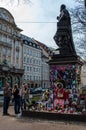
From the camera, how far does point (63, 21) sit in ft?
51.0

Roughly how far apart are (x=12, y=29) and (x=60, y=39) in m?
71.7

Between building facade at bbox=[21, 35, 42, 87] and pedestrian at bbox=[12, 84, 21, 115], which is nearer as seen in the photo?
pedestrian at bbox=[12, 84, 21, 115]

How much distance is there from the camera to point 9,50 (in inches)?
3374

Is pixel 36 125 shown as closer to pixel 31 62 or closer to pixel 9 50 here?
pixel 9 50

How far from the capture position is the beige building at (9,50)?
7981cm

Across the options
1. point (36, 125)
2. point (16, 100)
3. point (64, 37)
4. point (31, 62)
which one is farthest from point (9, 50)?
point (36, 125)

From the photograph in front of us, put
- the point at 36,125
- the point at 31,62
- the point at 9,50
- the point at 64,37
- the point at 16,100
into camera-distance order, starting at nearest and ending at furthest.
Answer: the point at 36,125 → the point at 64,37 → the point at 16,100 → the point at 9,50 → the point at 31,62

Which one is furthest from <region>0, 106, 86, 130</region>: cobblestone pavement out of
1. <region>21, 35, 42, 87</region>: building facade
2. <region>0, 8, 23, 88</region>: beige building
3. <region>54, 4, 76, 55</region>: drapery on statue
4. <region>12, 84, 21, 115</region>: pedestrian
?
<region>21, 35, 42, 87</region>: building facade

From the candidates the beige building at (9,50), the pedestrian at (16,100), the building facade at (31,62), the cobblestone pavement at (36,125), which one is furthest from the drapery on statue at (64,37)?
the building facade at (31,62)

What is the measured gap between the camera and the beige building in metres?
79.8

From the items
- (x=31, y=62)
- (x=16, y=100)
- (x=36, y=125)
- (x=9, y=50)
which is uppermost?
(x=9, y=50)

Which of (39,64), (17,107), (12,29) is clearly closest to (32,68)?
(39,64)

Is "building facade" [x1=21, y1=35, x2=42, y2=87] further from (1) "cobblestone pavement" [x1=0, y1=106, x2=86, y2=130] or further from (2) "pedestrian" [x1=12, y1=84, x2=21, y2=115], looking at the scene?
(1) "cobblestone pavement" [x1=0, y1=106, x2=86, y2=130]

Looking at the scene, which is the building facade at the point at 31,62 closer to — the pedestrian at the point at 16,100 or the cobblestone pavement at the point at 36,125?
the pedestrian at the point at 16,100
